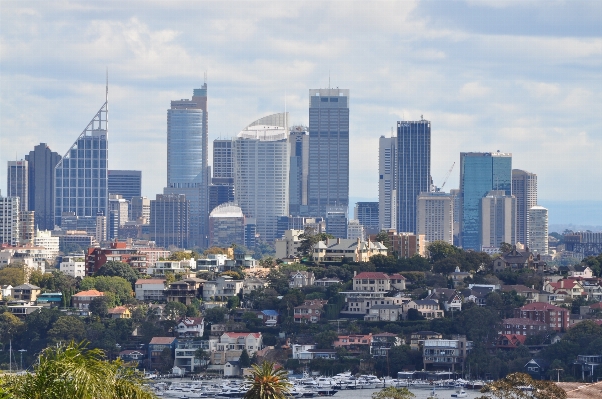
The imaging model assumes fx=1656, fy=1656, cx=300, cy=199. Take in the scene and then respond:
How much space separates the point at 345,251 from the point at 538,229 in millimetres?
101785

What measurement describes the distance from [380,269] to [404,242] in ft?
39.4

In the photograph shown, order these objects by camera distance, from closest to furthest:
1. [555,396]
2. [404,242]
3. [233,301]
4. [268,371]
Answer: [268,371] → [555,396] → [233,301] → [404,242]

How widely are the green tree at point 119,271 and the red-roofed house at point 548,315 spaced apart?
22.1 metres

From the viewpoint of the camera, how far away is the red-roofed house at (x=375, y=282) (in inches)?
3137

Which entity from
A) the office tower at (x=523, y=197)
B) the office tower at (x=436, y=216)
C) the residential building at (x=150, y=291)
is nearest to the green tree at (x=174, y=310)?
the residential building at (x=150, y=291)

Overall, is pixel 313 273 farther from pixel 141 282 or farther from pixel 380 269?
pixel 141 282

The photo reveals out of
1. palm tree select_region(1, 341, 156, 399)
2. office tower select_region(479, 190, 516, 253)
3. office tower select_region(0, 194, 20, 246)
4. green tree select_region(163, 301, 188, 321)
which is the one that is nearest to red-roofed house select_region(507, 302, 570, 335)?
green tree select_region(163, 301, 188, 321)

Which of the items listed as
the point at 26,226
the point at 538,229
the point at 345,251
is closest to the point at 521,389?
the point at 345,251

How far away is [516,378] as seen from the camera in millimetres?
34594

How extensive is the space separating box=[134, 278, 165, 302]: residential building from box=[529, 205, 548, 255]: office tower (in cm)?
10126

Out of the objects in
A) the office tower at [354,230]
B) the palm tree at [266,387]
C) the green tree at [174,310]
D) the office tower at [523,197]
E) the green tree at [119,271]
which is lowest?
the green tree at [174,310]

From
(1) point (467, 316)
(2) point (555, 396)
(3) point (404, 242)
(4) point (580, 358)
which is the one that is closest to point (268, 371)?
(2) point (555, 396)

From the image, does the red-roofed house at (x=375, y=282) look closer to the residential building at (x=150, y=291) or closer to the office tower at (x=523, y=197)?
the residential building at (x=150, y=291)

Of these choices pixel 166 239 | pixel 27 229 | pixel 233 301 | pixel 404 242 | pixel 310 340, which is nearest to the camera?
pixel 310 340
